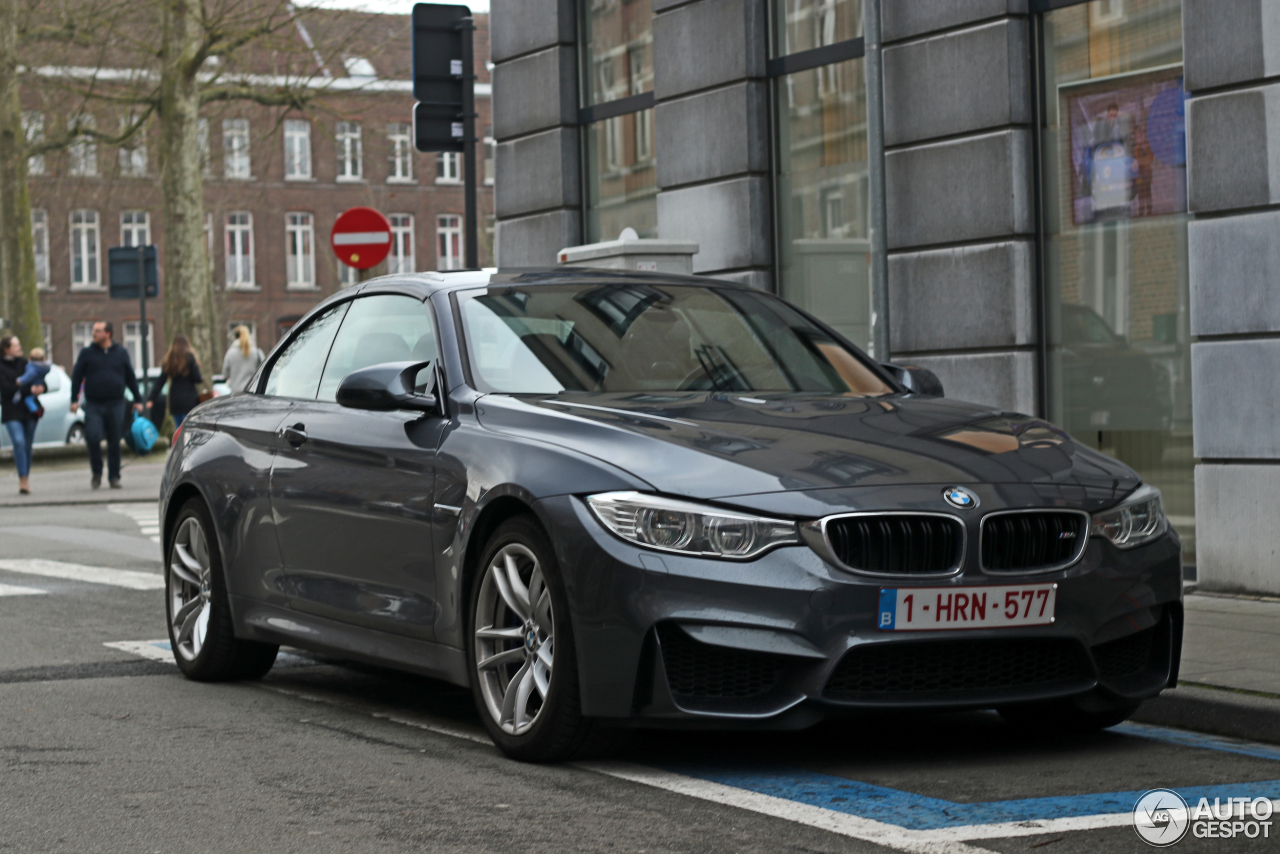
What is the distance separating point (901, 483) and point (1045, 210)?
21.5ft

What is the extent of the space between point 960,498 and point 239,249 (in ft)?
214

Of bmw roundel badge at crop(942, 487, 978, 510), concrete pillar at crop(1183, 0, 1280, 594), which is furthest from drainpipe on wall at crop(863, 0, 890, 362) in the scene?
bmw roundel badge at crop(942, 487, 978, 510)

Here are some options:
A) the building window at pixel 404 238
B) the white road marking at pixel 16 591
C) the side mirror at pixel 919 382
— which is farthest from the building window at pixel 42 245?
the side mirror at pixel 919 382

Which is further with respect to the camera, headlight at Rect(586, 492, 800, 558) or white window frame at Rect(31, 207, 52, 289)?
white window frame at Rect(31, 207, 52, 289)

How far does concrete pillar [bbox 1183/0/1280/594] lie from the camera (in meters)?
9.43

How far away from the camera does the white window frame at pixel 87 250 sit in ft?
216

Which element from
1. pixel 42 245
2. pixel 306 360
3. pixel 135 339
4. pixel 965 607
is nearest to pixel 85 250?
pixel 42 245

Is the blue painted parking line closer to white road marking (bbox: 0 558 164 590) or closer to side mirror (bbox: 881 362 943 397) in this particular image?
side mirror (bbox: 881 362 943 397)

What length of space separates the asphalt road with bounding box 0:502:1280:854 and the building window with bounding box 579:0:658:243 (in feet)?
28.5

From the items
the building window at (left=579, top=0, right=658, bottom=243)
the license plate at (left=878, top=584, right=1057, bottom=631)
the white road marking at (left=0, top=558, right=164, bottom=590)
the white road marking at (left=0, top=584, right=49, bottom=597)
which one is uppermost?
the building window at (left=579, top=0, right=658, bottom=243)

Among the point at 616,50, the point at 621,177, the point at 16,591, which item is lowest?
the point at 16,591

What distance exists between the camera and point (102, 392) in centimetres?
2208

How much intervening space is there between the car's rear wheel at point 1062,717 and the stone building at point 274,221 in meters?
56.0

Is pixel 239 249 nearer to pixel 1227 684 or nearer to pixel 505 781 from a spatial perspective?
pixel 1227 684
